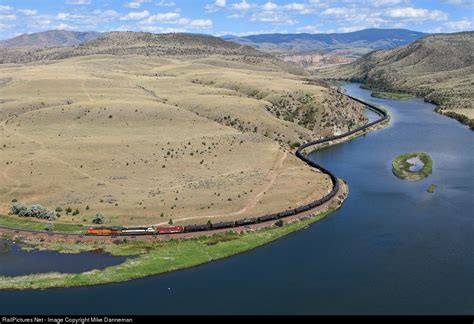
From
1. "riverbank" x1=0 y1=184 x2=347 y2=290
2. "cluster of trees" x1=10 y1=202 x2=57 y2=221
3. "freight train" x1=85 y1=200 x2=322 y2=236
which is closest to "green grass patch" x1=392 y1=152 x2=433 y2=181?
"riverbank" x1=0 y1=184 x2=347 y2=290

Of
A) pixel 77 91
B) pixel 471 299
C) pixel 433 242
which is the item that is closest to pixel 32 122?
pixel 77 91

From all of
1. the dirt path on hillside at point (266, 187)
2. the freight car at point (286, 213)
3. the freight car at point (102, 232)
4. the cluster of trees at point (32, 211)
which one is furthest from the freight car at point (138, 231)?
the freight car at point (286, 213)

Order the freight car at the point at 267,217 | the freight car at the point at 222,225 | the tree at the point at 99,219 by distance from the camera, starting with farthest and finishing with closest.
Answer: the freight car at the point at 267,217 → the tree at the point at 99,219 → the freight car at the point at 222,225

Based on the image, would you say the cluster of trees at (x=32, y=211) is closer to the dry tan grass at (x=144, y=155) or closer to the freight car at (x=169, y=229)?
the dry tan grass at (x=144, y=155)

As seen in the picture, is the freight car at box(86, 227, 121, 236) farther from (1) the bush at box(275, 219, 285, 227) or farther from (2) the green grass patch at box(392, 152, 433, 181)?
(2) the green grass patch at box(392, 152, 433, 181)

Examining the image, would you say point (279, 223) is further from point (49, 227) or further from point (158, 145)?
point (158, 145)

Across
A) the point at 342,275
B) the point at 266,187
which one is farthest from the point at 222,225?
Result: the point at 342,275
